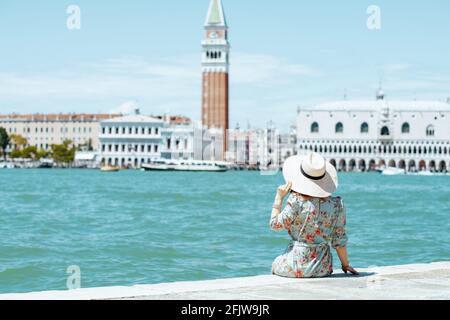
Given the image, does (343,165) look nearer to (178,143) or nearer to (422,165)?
(422,165)

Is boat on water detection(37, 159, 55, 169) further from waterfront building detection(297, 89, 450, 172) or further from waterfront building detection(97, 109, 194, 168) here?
waterfront building detection(297, 89, 450, 172)

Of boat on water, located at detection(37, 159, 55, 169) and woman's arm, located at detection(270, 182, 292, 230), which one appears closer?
woman's arm, located at detection(270, 182, 292, 230)

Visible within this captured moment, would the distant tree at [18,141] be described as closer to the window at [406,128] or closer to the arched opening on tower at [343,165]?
the arched opening on tower at [343,165]

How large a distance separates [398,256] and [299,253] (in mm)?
7880

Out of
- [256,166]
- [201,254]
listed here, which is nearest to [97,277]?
[201,254]

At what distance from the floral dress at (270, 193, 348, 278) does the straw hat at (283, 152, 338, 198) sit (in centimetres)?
8

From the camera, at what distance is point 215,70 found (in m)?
108

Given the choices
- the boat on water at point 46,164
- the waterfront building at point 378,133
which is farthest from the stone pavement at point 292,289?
the boat on water at point 46,164

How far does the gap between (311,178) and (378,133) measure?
9964 cm

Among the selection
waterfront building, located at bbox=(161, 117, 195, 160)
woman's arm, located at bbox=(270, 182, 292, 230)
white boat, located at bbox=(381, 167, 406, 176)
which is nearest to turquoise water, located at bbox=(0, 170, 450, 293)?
woman's arm, located at bbox=(270, 182, 292, 230)

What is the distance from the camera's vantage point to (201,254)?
1410cm

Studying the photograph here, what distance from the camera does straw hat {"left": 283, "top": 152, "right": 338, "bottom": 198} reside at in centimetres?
680

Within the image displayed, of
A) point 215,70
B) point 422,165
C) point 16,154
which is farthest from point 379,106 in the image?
point 16,154

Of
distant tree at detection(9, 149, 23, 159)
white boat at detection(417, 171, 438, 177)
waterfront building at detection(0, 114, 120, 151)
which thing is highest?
waterfront building at detection(0, 114, 120, 151)
